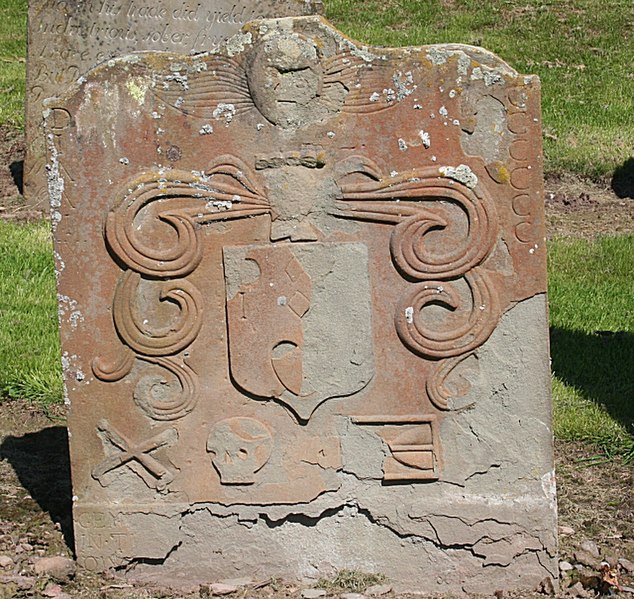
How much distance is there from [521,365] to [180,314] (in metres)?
1.15

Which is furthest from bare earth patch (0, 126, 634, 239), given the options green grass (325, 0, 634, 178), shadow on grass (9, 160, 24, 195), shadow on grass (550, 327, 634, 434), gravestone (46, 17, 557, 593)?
gravestone (46, 17, 557, 593)

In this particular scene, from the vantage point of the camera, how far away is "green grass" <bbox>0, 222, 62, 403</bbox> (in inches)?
219

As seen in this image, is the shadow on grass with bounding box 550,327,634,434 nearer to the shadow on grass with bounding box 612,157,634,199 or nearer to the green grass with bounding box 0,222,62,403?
the green grass with bounding box 0,222,62,403

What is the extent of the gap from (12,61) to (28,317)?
20.9ft

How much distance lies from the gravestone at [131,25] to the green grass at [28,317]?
1.34 meters

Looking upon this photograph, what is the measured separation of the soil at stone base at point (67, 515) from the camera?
384 cm

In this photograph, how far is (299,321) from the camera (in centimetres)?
371

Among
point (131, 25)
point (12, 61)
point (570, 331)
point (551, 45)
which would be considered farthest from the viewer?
point (12, 61)

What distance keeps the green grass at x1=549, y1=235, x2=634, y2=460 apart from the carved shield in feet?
5.52

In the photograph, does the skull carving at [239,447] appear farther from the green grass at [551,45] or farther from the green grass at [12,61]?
the green grass at [12,61]

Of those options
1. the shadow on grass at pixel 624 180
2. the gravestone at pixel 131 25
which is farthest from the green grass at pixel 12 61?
the shadow on grass at pixel 624 180

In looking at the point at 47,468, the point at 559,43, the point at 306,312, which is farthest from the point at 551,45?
the point at 306,312

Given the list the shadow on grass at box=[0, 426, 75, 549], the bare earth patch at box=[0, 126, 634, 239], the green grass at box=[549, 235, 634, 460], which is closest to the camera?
the shadow on grass at box=[0, 426, 75, 549]

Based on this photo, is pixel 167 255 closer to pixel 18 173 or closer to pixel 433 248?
pixel 433 248
